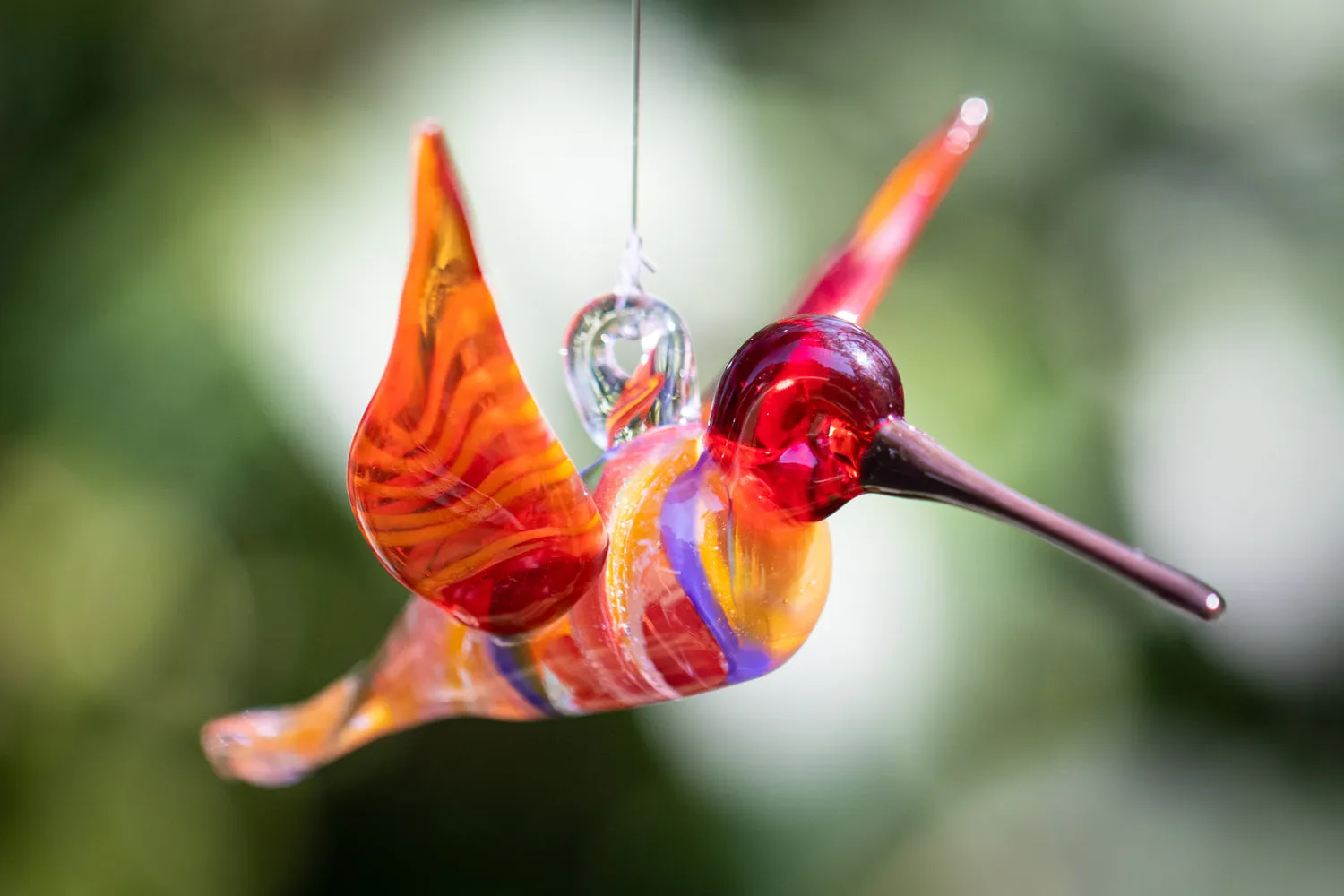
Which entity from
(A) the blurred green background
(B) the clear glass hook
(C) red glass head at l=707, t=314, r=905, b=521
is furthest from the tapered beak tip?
(A) the blurred green background

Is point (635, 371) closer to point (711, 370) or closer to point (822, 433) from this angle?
point (822, 433)

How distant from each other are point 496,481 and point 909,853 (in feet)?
3.68

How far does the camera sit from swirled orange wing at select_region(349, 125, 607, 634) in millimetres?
366

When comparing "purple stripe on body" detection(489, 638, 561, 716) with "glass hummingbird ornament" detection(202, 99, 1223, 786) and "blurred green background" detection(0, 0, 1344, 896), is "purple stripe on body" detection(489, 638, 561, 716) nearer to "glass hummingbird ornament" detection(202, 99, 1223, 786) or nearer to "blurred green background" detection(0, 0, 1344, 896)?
"glass hummingbird ornament" detection(202, 99, 1223, 786)

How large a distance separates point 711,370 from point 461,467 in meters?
0.97

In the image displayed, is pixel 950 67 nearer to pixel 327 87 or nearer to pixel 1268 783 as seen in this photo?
pixel 327 87

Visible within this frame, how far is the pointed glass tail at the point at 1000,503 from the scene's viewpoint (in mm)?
322

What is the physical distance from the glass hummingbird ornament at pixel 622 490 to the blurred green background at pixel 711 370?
83 cm

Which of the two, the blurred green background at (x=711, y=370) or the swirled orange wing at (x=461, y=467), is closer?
the swirled orange wing at (x=461, y=467)

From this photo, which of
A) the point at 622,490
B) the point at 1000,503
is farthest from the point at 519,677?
the point at 1000,503

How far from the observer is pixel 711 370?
1364 millimetres

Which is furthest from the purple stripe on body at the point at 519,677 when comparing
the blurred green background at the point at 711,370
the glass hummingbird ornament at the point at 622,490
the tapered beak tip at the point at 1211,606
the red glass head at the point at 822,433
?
the blurred green background at the point at 711,370

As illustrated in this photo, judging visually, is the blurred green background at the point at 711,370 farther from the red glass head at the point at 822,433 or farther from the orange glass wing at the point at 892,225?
the red glass head at the point at 822,433

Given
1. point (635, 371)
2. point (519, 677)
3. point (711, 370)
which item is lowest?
A: point (711, 370)
